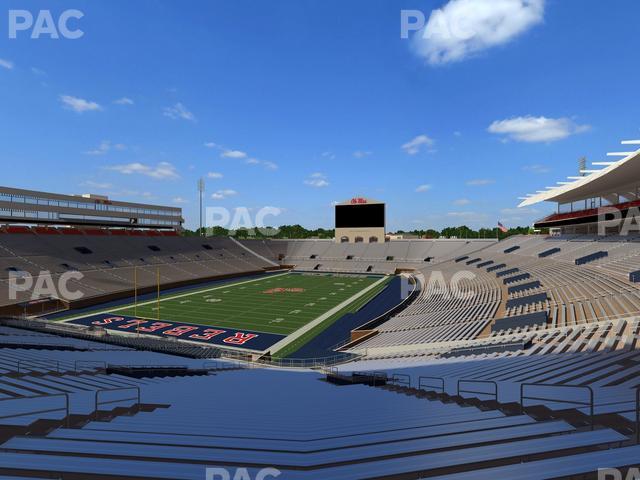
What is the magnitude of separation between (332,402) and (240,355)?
576 inches

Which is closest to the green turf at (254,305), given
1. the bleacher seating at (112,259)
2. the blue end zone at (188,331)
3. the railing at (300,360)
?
the blue end zone at (188,331)

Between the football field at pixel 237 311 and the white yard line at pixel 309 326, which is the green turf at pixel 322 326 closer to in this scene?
the white yard line at pixel 309 326

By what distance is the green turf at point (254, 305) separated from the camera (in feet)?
91.2

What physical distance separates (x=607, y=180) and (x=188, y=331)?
3493cm

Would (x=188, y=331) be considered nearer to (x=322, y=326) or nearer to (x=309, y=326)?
(x=309, y=326)

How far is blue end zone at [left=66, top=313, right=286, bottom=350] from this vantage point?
23.0 metres

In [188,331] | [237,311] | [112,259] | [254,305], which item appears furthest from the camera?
[112,259]

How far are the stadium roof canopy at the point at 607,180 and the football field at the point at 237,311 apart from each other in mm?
22565

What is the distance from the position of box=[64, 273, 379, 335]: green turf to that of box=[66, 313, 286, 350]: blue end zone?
1005 millimetres

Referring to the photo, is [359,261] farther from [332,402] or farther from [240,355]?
[332,402]

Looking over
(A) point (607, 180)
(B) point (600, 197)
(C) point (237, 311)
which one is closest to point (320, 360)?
(C) point (237, 311)

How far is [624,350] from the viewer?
791 cm

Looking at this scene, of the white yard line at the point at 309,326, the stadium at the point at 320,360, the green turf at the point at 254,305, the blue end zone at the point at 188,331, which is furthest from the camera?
the green turf at the point at 254,305

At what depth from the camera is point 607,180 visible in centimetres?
2670
